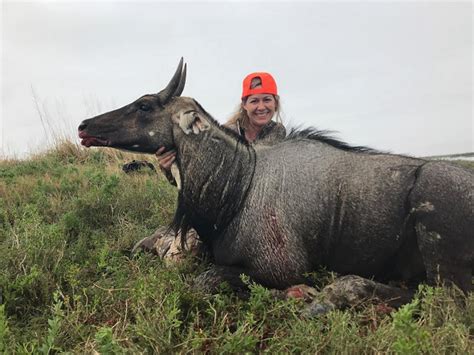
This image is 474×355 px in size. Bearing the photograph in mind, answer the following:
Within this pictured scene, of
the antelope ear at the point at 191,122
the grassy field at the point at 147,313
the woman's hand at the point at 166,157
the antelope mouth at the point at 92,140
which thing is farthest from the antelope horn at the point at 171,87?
the grassy field at the point at 147,313

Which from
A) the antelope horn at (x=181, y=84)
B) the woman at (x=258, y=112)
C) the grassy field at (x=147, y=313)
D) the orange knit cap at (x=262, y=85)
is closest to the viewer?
the grassy field at (x=147, y=313)

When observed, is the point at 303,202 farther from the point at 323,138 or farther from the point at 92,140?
the point at 92,140

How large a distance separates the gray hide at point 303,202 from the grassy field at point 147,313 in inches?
14.3

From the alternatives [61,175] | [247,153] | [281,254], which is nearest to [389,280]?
[281,254]

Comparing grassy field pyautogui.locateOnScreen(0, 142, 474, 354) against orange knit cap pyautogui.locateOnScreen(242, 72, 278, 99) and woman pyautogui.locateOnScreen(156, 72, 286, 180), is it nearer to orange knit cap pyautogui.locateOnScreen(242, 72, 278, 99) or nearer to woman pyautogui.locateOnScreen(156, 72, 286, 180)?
woman pyautogui.locateOnScreen(156, 72, 286, 180)

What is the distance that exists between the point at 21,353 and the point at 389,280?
275 centimetres

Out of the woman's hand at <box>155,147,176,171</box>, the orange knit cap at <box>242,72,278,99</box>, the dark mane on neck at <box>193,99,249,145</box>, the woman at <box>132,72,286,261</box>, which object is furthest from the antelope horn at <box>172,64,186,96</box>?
the orange knit cap at <box>242,72,278,99</box>

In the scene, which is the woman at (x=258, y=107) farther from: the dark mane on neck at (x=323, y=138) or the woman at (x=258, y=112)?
the dark mane on neck at (x=323, y=138)

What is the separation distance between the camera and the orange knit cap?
5.73 meters

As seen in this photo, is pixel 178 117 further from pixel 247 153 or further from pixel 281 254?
pixel 281 254

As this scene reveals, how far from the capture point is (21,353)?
2371 mm

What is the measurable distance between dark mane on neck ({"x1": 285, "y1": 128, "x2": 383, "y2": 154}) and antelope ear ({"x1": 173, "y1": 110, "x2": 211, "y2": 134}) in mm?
845

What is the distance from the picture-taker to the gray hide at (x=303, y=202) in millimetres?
3396

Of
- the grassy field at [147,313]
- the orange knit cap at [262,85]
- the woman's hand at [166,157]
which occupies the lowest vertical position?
the grassy field at [147,313]
